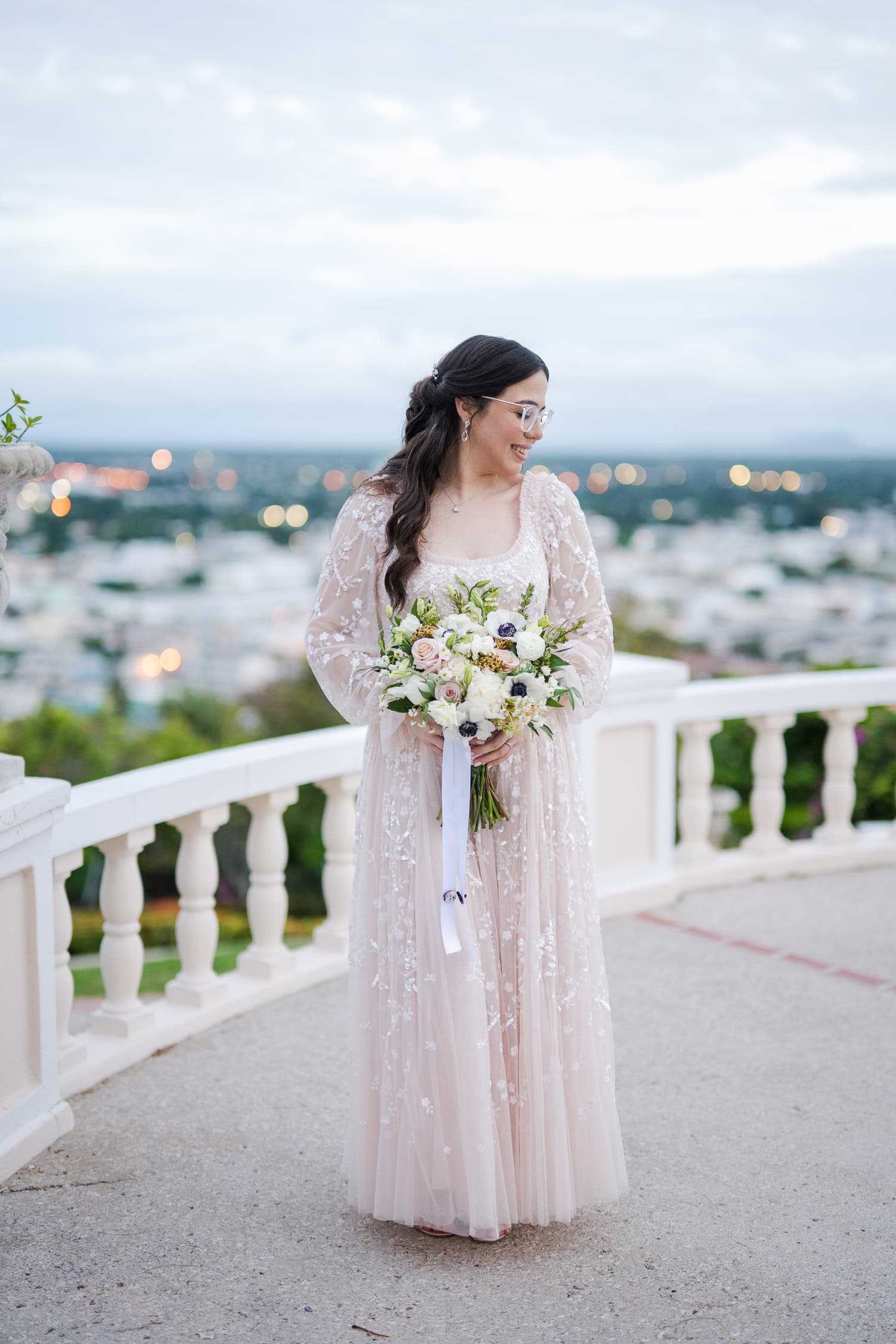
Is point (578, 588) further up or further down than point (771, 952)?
further up

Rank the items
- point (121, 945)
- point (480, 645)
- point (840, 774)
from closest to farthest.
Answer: point (480, 645) < point (121, 945) < point (840, 774)

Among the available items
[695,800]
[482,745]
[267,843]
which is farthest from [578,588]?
[695,800]

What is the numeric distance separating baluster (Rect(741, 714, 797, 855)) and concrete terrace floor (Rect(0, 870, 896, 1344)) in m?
1.42

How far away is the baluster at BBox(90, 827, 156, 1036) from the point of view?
377 cm

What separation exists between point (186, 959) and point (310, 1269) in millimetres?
1540

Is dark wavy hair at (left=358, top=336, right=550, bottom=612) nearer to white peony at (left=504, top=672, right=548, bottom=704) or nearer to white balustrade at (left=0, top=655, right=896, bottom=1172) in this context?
white peony at (left=504, top=672, right=548, bottom=704)

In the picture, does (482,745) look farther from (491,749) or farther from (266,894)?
(266,894)

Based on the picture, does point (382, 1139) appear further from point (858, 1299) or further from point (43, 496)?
point (43, 496)

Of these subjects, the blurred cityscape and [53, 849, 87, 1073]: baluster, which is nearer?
[53, 849, 87, 1073]: baluster

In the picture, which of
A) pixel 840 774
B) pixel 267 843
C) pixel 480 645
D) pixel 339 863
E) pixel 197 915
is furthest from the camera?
pixel 840 774

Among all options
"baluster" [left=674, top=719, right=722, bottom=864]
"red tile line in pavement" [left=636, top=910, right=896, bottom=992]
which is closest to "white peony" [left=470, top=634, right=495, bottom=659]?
"red tile line in pavement" [left=636, top=910, right=896, bottom=992]

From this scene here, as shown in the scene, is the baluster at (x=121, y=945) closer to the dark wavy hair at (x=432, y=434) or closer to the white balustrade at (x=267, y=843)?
the white balustrade at (x=267, y=843)

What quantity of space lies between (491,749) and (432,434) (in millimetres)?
754

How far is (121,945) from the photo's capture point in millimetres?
3809
